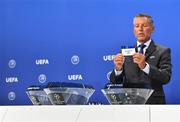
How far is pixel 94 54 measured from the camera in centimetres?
255

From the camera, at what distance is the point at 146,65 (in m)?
2.25

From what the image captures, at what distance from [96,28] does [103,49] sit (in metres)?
0.14

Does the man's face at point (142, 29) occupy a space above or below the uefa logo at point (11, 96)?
above

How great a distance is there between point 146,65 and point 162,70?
0.13 m

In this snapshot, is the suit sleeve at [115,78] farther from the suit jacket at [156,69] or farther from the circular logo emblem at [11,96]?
the circular logo emblem at [11,96]

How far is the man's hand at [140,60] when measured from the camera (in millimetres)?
2123

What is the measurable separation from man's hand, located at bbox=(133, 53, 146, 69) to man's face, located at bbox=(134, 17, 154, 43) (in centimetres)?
26

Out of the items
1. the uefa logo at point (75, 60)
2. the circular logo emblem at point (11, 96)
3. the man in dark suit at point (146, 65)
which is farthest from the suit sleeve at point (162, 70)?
the circular logo emblem at point (11, 96)

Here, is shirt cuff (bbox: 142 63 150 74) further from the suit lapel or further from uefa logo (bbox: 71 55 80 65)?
uefa logo (bbox: 71 55 80 65)

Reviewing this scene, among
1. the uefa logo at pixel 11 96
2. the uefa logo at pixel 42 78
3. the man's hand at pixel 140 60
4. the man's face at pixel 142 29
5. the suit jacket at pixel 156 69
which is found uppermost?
the man's face at pixel 142 29
